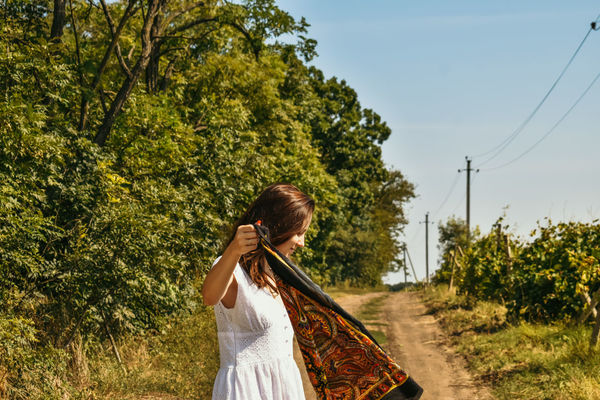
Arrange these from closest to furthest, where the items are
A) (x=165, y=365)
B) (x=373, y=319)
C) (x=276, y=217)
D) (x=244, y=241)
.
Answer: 1. (x=244, y=241)
2. (x=276, y=217)
3. (x=165, y=365)
4. (x=373, y=319)

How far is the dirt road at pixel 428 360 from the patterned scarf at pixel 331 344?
6.85 metres

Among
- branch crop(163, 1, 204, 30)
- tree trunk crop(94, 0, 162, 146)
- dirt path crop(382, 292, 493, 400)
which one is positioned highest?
branch crop(163, 1, 204, 30)

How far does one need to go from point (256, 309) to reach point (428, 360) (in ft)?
35.0

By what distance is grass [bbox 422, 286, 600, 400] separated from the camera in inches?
340

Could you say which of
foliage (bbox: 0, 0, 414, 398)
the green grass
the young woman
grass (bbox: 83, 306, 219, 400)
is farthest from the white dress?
the green grass

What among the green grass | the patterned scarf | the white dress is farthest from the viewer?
A: the green grass

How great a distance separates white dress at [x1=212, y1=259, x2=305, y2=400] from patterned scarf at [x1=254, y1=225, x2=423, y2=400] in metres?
0.14

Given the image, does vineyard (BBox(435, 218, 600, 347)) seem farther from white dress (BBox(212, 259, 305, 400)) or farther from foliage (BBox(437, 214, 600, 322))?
white dress (BBox(212, 259, 305, 400))

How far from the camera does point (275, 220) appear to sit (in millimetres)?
3027

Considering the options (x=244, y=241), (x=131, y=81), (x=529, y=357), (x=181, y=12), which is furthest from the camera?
(x=181, y=12)

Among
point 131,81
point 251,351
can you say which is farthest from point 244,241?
point 131,81

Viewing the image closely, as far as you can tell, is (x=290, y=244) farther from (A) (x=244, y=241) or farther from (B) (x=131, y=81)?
(B) (x=131, y=81)

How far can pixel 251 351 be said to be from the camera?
9.48ft

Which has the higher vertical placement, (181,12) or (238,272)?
(181,12)
